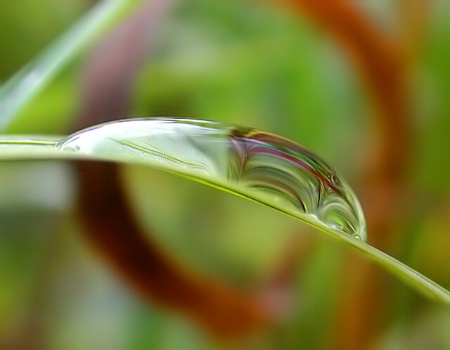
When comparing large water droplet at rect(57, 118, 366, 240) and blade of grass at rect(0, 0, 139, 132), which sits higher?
blade of grass at rect(0, 0, 139, 132)

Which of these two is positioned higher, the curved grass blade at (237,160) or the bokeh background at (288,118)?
the bokeh background at (288,118)

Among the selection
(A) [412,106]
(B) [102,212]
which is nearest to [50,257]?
(B) [102,212]

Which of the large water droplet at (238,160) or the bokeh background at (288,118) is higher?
the bokeh background at (288,118)

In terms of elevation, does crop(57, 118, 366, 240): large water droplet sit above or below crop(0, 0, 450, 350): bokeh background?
below

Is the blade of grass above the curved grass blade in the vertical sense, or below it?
above

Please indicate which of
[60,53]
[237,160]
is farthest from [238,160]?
[60,53]
